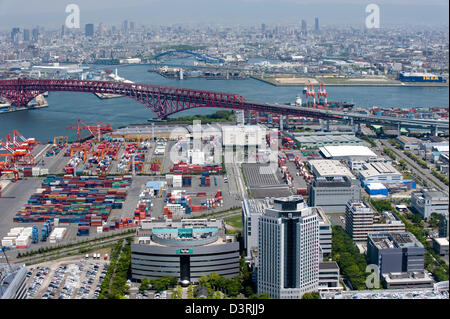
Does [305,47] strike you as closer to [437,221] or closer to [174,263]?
[437,221]

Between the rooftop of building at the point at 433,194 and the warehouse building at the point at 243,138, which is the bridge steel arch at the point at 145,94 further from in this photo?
the rooftop of building at the point at 433,194

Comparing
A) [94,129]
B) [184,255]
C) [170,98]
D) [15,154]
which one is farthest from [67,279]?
[170,98]

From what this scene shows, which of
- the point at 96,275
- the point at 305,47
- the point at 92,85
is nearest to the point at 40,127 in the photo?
the point at 92,85

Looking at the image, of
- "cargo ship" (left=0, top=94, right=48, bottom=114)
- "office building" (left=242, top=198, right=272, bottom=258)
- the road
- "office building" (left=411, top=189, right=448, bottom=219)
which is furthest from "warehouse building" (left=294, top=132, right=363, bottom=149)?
"cargo ship" (left=0, top=94, right=48, bottom=114)

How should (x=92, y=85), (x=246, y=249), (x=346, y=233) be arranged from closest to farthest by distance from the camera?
(x=246, y=249) < (x=346, y=233) < (x=92, y=85)

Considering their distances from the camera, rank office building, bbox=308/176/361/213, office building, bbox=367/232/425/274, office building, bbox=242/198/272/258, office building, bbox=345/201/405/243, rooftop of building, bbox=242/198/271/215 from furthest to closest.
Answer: office building, bbox=308/176/361/213 → office building, bbox=345/201/405/243 → rooftop of building, bbox=242/198/271/215 → office building, bbox=242/198/272/258 → office building, bbox=367/232/425/274

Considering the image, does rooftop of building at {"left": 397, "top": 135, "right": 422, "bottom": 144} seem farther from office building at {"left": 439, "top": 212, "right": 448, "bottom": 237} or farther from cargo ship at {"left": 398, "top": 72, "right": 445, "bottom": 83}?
office building at {"left": 439, "top": 212, "right": 448, "bottom": 237}

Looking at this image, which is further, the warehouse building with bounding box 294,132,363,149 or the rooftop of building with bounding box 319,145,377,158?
the warehouse building with bounding box 294,132,363,149
